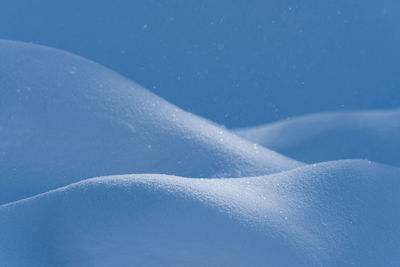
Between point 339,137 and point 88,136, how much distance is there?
83 cm

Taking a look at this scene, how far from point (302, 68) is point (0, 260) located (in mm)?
1526

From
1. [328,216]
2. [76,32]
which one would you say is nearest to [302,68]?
[76,32]

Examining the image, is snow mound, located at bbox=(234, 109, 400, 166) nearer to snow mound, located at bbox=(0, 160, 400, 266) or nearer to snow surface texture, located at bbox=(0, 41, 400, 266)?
snow surface texture, located at bbox=(0, 41, 400, 266)

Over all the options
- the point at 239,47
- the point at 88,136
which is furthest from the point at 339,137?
the point at 88,136

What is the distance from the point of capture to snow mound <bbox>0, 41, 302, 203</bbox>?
131 cm

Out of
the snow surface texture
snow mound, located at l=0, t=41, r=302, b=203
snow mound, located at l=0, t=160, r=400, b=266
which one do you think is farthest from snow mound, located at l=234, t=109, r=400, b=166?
snow mound, located at l=0, t=160, r=400, b=266

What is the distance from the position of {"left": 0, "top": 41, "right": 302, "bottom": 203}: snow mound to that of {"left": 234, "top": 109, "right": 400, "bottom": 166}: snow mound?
0.61 feet

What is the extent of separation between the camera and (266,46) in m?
2.21

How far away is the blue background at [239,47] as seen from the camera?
210 cm

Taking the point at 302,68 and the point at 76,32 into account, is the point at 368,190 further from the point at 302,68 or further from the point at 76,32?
the point at 76,32

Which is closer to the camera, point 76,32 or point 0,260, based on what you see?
point 0,260

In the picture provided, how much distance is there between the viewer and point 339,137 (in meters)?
1.73

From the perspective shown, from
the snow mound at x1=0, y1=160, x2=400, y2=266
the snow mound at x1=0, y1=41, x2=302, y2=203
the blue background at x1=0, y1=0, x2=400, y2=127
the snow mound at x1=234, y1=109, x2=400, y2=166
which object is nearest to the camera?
the snow mound at x1=0, y1=160, x2=400, y2=266

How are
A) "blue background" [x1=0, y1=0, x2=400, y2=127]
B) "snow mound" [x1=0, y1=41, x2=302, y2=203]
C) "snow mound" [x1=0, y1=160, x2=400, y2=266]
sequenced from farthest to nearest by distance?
"blue background" [x1=0, y1=0, x2=400, y2=127], "snow mound" [x1=0, y1=41, x2=302, y2=203], "snow mound" [x1=0, y1=160, x2=400, y2=266]
